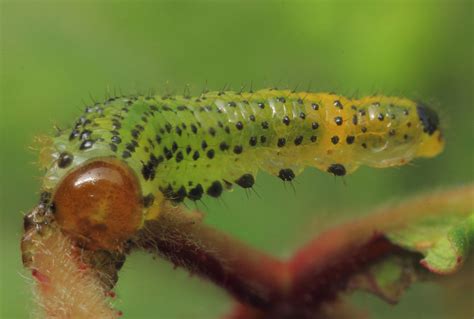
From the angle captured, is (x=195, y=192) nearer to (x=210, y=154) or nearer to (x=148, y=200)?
(x=210, y=154)

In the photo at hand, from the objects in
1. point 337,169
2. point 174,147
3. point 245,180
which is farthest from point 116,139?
point 337,169

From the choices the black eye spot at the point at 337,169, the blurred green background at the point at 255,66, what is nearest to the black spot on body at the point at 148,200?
the black eye spot at the point at 337,169

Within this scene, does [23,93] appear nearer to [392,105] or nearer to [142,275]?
[142,275]

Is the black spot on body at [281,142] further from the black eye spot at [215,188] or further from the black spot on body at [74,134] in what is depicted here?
the black spot on body at [74,134]

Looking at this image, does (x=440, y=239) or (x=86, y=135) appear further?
(x=440, y=239)

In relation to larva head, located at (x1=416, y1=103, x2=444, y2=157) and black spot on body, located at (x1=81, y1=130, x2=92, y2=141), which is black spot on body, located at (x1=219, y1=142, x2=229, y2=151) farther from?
larva head, located at (x1=416, y1=103, x2=444, y2=157)

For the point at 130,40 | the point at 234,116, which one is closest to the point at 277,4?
the point at 130,40
